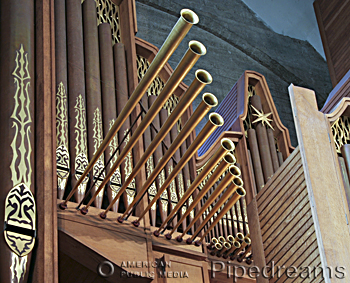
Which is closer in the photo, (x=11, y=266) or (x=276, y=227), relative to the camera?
(x=11, y=266)

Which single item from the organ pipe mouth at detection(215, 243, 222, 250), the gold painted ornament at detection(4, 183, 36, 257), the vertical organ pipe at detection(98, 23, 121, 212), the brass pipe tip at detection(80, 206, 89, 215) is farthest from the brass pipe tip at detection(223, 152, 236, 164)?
the organ pipe mouth at detection(215, 243, 222, 250)

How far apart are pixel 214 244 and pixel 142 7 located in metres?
7.72

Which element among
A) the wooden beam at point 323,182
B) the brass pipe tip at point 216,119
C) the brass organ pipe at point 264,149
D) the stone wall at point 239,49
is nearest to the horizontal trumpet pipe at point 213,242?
the brass organ pipe at point 264,149

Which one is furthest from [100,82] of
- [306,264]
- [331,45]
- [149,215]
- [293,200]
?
[331,45]

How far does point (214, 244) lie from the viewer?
7023mm

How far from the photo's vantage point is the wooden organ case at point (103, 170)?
427 centimetres

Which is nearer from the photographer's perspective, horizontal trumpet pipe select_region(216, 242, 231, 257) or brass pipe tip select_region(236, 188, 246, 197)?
brass pipe tip select_region(236, 188, 246, 197)

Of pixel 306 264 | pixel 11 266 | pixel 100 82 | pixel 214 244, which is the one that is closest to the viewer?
pixel 11 266

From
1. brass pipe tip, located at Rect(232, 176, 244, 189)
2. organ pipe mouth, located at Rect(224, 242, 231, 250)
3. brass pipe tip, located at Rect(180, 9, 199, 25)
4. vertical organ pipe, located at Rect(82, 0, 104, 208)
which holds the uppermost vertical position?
vertical organ pipe, located at Rect(82, 0, 104, 208)

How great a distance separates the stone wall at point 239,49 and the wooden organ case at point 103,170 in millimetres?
6380

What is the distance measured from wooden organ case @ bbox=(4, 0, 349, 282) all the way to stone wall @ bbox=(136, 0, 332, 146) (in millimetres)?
6380

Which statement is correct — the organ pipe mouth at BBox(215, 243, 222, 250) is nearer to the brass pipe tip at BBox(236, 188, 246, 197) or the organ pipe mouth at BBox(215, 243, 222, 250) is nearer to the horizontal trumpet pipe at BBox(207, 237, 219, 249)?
the horizontal trumpet pipe at BBox(207, 237, 219, 249)

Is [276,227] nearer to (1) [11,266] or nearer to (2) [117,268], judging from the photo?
(2) [117,268]

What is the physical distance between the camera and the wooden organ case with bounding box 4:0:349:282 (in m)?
4.27
